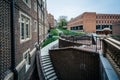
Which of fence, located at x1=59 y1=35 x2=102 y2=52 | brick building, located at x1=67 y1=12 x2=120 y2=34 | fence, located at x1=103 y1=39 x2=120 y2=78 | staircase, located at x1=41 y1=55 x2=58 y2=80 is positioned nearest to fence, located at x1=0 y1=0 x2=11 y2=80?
fence, located at x1=103 y1=39 x2=120 y2=78

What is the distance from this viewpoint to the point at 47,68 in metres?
13.2

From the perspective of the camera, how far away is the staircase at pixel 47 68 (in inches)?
487

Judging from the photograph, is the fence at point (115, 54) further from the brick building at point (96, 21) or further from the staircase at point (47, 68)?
the brick building at point (96, 21)

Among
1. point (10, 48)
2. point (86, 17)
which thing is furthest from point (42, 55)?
point (86, 17)

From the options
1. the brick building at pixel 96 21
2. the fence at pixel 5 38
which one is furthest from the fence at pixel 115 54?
the brick building at pixel 96 21

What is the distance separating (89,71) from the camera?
1122 cm

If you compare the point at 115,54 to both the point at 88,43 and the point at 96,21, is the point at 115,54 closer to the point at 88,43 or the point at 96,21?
the point at 88,43

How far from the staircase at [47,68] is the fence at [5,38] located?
19.5 feet

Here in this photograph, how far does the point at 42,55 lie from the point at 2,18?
30.6ft

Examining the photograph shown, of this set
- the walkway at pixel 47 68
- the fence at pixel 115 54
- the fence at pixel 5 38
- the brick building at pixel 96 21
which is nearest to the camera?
the fence at pixel 115 54

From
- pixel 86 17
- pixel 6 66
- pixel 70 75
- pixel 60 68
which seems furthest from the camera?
pixel 86 17

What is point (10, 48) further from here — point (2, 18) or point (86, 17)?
point (86, 17)

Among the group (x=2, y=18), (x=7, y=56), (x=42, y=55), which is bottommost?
(x=42, y=55)

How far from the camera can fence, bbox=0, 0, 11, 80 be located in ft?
19.0
